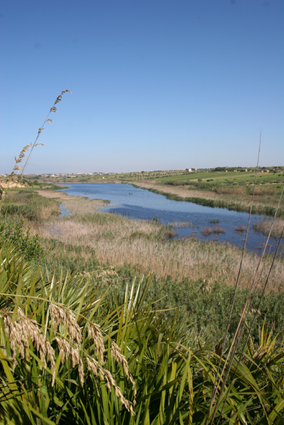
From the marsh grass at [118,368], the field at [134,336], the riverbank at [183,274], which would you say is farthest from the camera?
the riverbank at [183,274]

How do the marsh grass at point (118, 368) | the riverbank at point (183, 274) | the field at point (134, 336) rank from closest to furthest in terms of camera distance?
1. the marsh grass at point (118, 368)
2. the field at point (134, 336)
3. the riverbank at point (183, 274)

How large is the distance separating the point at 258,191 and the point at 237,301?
133ft

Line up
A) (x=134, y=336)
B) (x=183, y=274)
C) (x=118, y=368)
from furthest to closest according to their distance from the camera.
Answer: (x=183, y=274)
(x=134, y=336)
(x=118, y=368)

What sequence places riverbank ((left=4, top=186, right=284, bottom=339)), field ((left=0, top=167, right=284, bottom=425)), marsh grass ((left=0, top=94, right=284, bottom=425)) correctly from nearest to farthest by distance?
marsh grass ((left=0, top=94, right=284, bottom=425)) < field ((left=0, top=167, right=284, bottom=425)) < riverbank ((left=4, top=186, right=284, bottom=339))

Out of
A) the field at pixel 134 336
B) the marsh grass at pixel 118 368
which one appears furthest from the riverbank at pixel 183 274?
the marsh grass at pixel 118 368

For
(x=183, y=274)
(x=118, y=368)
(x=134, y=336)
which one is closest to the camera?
(x=118, y=368)

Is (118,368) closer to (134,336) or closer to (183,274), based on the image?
(134,336)

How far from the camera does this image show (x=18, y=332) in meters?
1.21

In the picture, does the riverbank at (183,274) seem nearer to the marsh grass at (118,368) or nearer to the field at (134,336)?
the field at (134,336)

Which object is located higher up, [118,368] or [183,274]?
[118,368]

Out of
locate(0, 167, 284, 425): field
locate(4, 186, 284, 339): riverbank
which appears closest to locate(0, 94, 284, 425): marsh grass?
locate(0, 167, 284, 425): field

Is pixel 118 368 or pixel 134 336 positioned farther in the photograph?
pixel 134 336

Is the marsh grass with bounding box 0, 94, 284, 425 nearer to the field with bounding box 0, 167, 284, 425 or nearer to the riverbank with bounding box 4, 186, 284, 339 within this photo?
the field with bounding box 0, 167, 284, 425

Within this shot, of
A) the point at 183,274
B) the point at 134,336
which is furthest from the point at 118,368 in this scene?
the point at 183,274
